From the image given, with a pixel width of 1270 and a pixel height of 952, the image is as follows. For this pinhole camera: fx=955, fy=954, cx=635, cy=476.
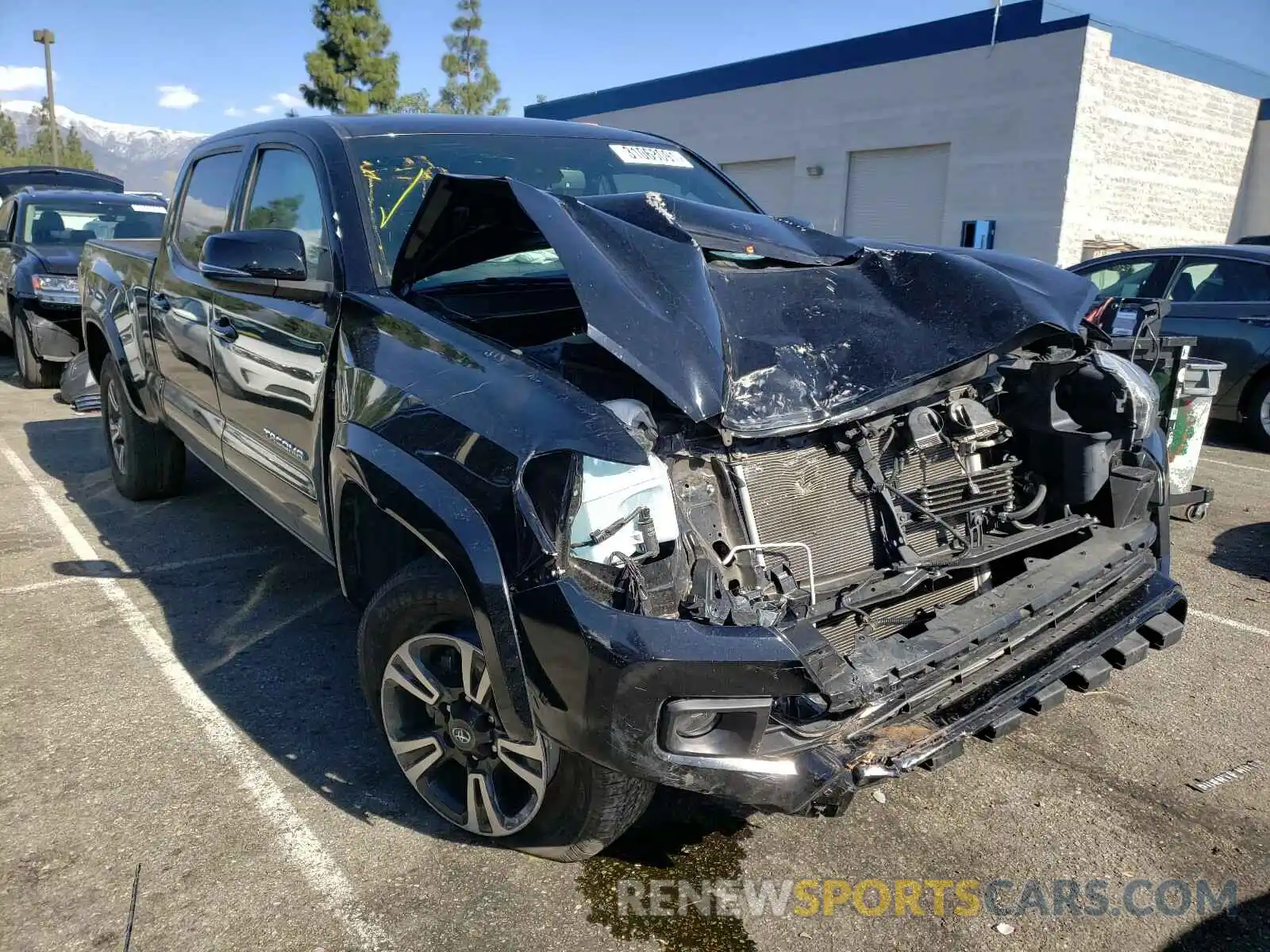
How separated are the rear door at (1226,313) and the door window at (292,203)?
6891 mm

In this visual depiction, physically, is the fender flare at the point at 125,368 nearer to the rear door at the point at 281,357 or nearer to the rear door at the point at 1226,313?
the rear door at the point at 281,357

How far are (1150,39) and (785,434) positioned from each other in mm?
18236

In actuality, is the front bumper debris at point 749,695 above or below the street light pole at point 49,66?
below

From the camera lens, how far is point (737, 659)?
6.45 feet

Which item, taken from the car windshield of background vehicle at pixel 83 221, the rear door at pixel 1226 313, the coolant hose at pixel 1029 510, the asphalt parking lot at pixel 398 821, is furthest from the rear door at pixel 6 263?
the rear door at pixel 1226 313

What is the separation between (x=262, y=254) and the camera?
3033mm

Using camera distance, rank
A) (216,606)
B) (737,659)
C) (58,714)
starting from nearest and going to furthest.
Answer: (737,659), (58,714), (216,606)

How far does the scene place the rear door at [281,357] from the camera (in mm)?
3076

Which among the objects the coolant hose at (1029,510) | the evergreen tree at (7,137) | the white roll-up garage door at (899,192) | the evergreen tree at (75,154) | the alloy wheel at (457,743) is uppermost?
the evergreen tree at (7,137)

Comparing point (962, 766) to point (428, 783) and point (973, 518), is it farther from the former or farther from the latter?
point (428, 783)

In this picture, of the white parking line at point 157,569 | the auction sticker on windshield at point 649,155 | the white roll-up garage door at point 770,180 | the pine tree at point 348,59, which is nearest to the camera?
the auction sticker on windshield at point 649,155

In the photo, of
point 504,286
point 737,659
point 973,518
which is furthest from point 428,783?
point 973,518

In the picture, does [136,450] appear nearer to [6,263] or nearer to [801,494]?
[801,494]

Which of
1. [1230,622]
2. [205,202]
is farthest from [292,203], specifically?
[1230,622]
